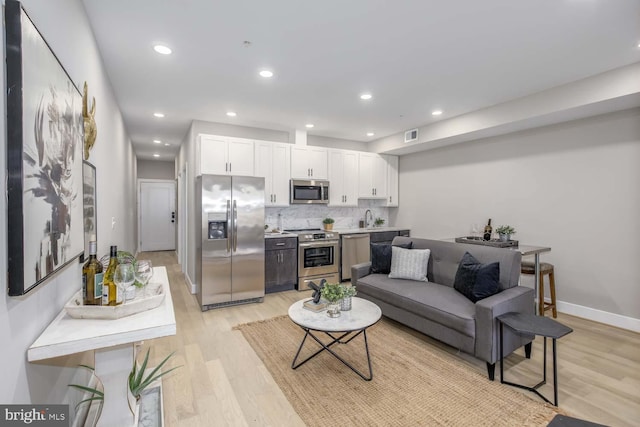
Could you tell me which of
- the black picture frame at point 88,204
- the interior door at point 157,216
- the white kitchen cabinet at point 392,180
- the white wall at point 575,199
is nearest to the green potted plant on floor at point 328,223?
the white kitchen cabinet at point 392,180

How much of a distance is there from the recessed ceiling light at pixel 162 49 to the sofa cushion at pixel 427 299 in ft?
10.1

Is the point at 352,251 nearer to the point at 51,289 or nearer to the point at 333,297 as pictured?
the point at 333,297

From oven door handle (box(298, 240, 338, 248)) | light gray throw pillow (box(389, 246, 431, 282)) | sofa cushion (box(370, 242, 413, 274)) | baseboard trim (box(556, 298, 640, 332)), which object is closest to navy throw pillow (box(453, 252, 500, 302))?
light gray throw pillow (box(389, 246, 431, 282))

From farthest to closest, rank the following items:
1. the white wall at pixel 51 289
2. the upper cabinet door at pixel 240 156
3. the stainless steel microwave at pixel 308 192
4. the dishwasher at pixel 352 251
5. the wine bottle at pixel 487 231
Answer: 1. the dishwasher at pixel 352 251
2. the stainless steel microwave at pixel 308 192
3. the upper cabinet door at pixel 240 156
4. the wine bottle at pixel 487 231
5. the white wall at pixel 51 289

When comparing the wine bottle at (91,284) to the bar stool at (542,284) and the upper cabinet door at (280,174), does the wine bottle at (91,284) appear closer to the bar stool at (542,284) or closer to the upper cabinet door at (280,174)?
the upper cabinet door at (280,174)

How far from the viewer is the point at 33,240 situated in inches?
44.9

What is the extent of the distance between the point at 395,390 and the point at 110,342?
1.92 meters

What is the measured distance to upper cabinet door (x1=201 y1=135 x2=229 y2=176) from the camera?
4.43m

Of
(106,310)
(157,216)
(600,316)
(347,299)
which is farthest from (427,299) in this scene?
(157,216)

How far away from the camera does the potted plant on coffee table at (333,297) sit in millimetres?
2512

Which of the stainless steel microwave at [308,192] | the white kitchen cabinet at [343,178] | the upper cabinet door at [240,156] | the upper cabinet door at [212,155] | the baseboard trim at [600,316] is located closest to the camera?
the baseboard trim at [600,316]

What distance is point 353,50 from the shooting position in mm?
2678

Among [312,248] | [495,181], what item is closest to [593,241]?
[495,181]

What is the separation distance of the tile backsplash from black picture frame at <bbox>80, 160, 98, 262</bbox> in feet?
10.4
